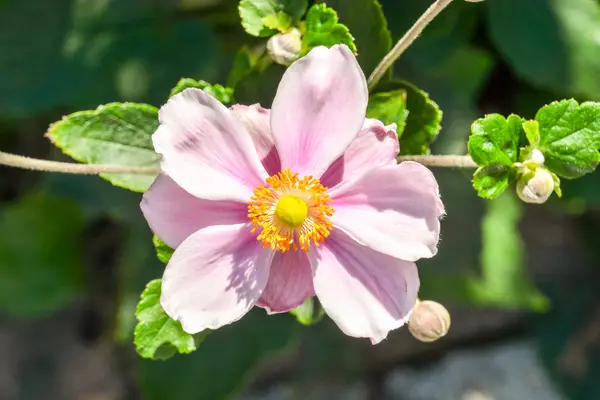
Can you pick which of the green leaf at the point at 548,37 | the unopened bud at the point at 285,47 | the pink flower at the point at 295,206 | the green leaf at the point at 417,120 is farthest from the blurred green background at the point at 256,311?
the pink flower at the point at 295,206

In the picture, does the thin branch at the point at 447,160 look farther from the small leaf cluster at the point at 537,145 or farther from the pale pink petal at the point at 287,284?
the pale pink petal at the point at 287,284

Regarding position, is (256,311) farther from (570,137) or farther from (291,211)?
(570,137)

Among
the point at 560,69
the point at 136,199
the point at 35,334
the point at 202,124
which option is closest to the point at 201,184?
the point at 202,124

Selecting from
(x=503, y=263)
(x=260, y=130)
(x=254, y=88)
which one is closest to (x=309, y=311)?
(x=260, y=130)

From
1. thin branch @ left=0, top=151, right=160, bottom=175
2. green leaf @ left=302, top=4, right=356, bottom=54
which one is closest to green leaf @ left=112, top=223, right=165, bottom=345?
thin branch @ left=0, top=151, right=160, bottom=175

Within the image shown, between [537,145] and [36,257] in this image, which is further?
[36,257]
